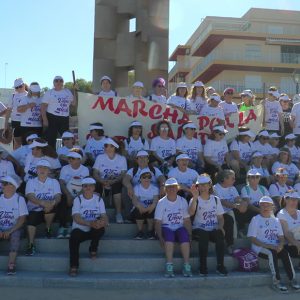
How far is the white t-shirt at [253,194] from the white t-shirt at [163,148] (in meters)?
1.65

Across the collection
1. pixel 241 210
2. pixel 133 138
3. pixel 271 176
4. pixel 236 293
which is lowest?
pixel 236 293

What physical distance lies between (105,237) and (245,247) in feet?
7.27

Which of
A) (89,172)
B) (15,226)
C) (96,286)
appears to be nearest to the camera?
(96,286)

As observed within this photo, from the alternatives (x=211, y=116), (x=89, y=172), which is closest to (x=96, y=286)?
(x=89, y=172)

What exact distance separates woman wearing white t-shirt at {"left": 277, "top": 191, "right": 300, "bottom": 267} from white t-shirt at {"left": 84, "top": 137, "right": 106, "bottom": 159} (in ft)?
11.4

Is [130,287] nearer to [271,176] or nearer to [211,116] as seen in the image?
[271,176]

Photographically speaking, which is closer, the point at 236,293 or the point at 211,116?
the point at 236,293

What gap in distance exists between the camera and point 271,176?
8.86 m

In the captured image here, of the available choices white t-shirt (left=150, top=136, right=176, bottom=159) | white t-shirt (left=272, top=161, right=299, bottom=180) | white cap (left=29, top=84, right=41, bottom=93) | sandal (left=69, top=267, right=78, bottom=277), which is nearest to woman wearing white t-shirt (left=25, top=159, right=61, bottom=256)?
sandal (left=69, top=267, right=78, bottom=277)

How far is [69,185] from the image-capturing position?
7570 mm

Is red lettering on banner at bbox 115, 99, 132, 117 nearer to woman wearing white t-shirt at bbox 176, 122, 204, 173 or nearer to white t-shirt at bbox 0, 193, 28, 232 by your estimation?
woman wearing white t-shirt at bbox 176, 122, 204, 173

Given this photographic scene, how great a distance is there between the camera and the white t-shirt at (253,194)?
7.72 metres

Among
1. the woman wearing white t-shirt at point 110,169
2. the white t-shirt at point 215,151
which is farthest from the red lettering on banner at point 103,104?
the white t-shirt at point 215,151

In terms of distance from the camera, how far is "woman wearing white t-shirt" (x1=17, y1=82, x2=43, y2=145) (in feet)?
30.1
